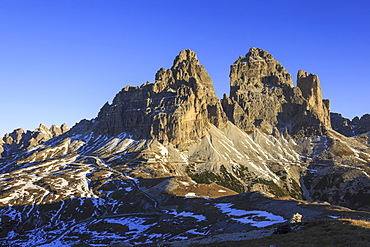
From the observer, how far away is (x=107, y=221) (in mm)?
156375

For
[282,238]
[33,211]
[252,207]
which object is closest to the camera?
[282,238]

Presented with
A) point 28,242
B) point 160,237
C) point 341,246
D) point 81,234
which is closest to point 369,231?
point 341,246

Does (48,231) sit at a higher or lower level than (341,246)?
lower

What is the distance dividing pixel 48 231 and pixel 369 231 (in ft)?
481

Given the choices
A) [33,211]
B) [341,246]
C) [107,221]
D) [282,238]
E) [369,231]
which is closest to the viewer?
[341,246]

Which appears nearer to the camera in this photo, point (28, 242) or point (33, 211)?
point (28, 242)

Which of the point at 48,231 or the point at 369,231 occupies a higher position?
the point at 369,231

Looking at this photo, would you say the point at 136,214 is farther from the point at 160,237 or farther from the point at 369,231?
the point at 369,231

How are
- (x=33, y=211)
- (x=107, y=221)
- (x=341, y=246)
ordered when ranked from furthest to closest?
1. (x=33, y=211)
2. (x=107, y=221)
3. (x=341, y=246)

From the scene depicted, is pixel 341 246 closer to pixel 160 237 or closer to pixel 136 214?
pixel 160 237

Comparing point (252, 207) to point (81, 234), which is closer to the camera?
point (252, 207)

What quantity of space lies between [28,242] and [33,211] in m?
39.5

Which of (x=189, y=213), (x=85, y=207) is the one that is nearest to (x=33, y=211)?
(x=85, y=207)

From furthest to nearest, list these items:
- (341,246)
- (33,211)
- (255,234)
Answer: (33,211), (255,234), (341,246)
